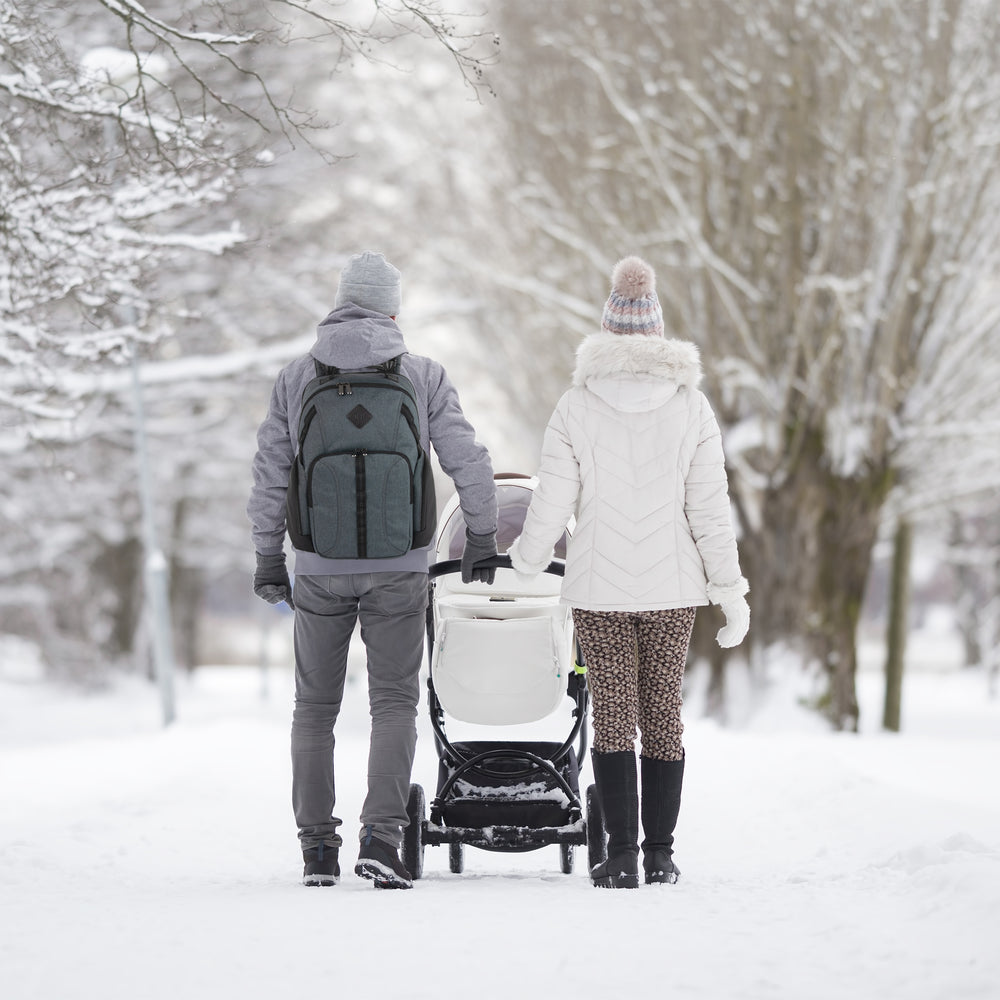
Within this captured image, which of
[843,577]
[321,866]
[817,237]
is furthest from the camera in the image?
[843,577]

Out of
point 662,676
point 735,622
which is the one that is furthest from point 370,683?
point 735,622

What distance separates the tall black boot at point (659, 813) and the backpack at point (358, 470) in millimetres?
1088

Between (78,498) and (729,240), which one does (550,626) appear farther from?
(78,498)

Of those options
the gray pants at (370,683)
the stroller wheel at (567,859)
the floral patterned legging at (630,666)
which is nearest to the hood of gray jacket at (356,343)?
the gray pants at (370,683)

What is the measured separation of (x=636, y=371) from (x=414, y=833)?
169 centimetres

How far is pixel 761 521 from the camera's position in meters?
14.2

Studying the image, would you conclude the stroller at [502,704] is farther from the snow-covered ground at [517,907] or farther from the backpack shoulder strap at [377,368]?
the backpack shoulder strap at [377,368]

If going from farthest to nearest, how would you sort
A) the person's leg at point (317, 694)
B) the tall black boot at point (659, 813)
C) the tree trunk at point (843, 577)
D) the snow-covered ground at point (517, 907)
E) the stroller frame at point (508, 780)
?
the tree trunk at point (843, 577), the stroller frame at point (508, 780), the tall black boot at point (659, 813), the person's leg at point (317, 694), the snow-covered ground at point (517, 907)

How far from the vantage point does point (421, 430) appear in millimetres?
4844


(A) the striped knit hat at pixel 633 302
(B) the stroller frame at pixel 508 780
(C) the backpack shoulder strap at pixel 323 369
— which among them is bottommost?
(B) the stroller frame at pixel 508 780

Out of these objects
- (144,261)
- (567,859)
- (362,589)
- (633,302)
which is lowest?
(567,859)

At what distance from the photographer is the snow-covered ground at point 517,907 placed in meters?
3.44

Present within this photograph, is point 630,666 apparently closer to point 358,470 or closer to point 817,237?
point 358,470

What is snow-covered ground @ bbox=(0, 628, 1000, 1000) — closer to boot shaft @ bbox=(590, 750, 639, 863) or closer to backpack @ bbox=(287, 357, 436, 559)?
boot shaft @ bbox=(590, 750, 639, 863)
